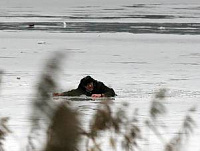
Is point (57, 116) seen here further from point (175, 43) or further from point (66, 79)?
point (175, 43)

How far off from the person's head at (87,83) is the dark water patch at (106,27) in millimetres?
21943

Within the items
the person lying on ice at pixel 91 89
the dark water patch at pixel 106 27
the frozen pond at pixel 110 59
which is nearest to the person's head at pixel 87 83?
the person lying on ice at pixel 91 89

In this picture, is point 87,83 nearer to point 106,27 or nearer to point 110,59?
point 110,59

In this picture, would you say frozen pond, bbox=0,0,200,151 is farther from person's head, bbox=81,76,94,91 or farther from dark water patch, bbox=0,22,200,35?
person's head, bbox=81,76,94,91

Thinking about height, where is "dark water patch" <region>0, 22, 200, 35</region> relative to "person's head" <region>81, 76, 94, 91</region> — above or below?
above

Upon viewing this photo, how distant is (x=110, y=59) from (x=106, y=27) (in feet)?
54.3

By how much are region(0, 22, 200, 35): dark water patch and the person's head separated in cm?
2194

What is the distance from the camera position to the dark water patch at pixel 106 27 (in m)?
36.6

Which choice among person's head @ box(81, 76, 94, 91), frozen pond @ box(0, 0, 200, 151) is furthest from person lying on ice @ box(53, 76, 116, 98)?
A: frozen pond @ box(0, 0, 200, 151)

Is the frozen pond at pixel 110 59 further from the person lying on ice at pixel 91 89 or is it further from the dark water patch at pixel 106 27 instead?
the person lying on ice at pixel 91 89

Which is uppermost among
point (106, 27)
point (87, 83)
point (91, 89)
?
Result: point (106, 27)

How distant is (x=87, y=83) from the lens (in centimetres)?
1282

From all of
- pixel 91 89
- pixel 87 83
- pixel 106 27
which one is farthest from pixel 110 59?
pixel 106 27

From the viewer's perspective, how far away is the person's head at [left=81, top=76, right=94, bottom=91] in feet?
41.8
